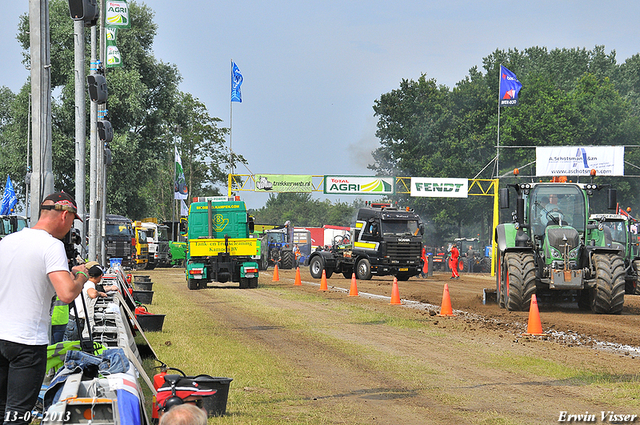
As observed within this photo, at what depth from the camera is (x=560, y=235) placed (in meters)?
16.9

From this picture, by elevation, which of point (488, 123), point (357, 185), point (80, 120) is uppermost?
point (488, 123)

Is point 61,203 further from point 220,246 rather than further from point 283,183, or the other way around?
point 283,183

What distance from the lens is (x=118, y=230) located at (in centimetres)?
4281

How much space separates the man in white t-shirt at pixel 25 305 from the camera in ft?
15.6

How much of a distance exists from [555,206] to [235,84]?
35.6 metres

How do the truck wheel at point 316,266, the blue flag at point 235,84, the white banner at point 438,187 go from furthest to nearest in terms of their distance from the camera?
the blue flag at point 235,84 → the white banner at point 438,187 → the truck wheel at point 316,266

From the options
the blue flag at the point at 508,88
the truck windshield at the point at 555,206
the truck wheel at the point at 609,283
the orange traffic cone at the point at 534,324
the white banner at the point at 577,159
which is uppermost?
the blue flag at the point at 508,88

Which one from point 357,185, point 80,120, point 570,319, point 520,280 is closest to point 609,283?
point 570,319

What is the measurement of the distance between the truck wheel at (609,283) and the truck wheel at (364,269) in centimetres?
1651

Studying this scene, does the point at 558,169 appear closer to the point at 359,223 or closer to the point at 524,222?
the point at 359,223

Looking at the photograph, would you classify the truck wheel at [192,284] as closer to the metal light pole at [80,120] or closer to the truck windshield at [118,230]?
the metal light pole at [80,120]

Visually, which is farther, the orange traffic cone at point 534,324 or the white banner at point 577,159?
the white banner at point 577,159

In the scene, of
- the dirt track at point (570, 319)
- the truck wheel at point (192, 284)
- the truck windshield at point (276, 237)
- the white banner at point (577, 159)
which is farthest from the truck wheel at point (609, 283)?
the truck windshield at point (276, 237)

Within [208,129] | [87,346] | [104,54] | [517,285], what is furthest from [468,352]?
[208,129]
